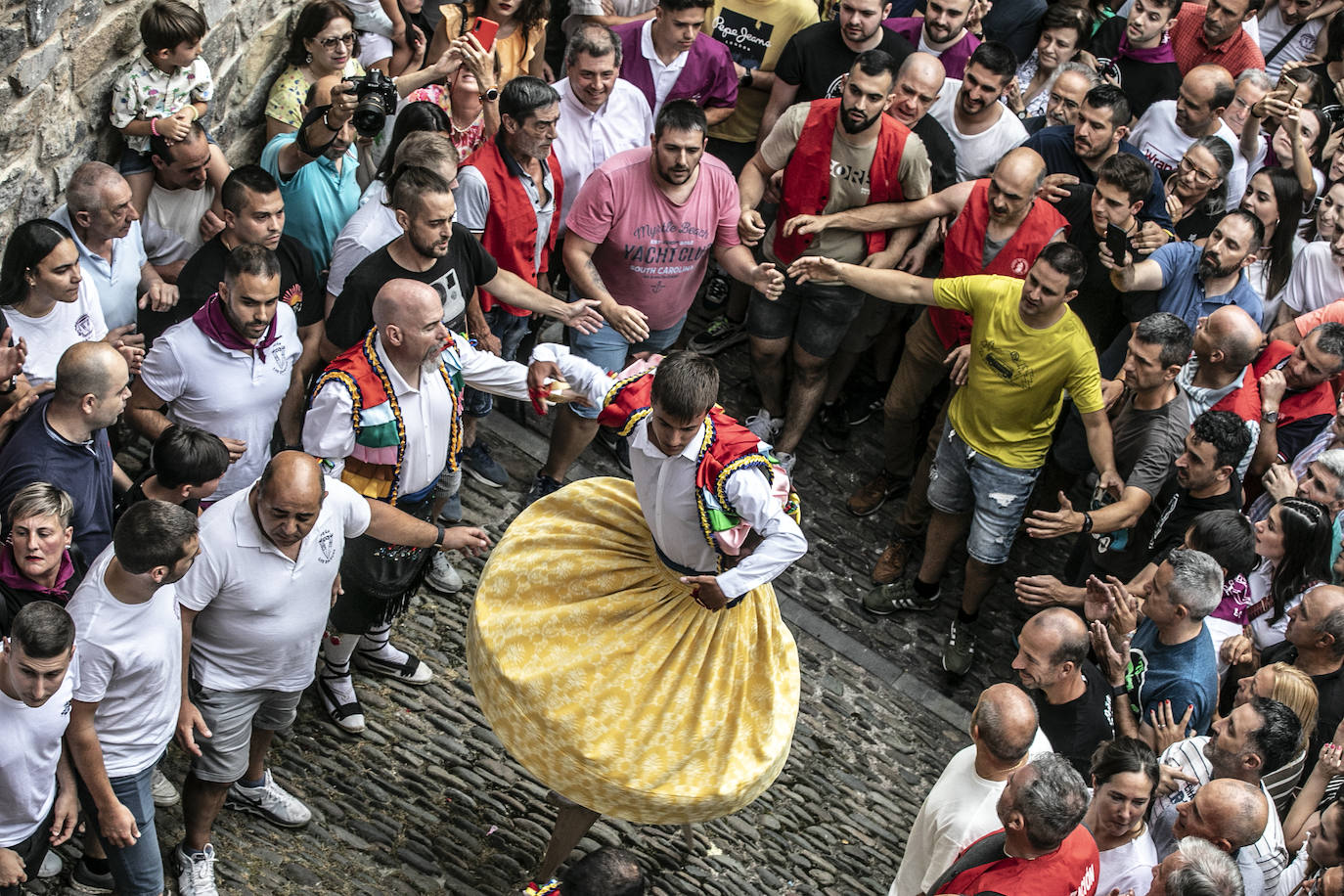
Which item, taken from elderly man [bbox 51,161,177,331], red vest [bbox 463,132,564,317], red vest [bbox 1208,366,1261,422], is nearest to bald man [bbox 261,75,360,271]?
red vest [bbox 463,132,564,317]

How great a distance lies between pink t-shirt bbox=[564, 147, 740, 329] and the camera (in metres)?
7.18

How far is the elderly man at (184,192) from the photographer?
639cm

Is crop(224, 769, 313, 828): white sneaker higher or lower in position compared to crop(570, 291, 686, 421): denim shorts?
lower

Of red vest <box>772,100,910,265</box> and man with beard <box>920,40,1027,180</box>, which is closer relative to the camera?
red vest <box>772,100,910,265</box>

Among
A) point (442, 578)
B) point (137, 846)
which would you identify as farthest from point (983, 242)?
point (137, 846)

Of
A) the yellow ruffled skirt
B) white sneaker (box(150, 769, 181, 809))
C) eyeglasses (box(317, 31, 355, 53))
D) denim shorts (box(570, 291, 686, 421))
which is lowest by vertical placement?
white sneaker (box(150, 769, 181, 809))

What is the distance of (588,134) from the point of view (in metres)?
7.61

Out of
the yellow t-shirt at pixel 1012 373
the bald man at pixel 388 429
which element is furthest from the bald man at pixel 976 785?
the yellow t-shirt at pixel 1012 373

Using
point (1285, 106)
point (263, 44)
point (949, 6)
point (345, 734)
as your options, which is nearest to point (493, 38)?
point (263, 44)

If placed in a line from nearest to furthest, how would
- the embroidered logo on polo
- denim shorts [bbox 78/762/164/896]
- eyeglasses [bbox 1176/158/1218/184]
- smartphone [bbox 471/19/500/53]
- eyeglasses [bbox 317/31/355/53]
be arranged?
denim shorts [bbox 78/762/164/896]
the embroidered logo on polo
eyeglasses [bbox 317/31/355/53]
eyeglasses [bbox 1176/158/1218/184]
smartphone [bbox 471/19/500/53]

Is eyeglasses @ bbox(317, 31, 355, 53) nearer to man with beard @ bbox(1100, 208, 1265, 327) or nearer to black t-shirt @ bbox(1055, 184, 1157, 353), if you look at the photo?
black t-shirt @ bbox(1055, 184, 1157, 353)

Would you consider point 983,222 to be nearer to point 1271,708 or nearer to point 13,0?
point 1271,708

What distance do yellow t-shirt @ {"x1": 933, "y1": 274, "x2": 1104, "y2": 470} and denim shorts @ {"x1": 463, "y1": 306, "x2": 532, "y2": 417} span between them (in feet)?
7.13

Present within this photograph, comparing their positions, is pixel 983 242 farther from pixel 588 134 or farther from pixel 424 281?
pixel 424 281
